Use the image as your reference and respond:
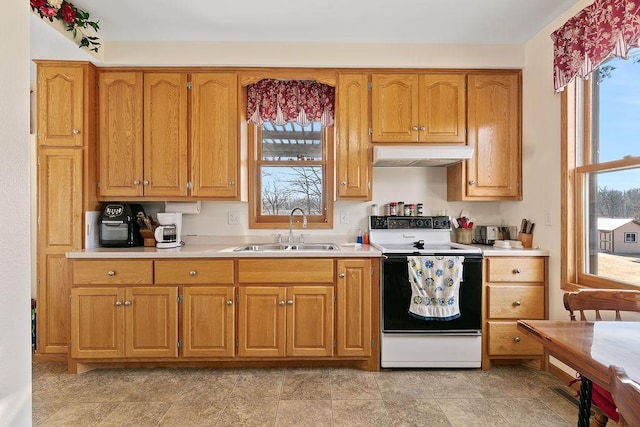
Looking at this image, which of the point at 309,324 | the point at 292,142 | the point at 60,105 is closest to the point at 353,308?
the point at 309,324

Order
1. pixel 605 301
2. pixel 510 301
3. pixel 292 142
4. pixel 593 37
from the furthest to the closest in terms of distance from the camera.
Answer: pixel 292 142, pixel 510 301, pixel 593 37, pixel 605 301

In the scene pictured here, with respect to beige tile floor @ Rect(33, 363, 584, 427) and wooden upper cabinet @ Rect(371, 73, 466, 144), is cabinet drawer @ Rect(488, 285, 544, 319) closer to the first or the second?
beige tile floor @ Rect(33, 363, 584, 427)

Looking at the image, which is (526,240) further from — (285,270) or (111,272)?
(111,272)

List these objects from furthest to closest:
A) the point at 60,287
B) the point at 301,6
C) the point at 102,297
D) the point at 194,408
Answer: the point at 60,287, the point at 102,297, the point at 301,6, the point at 194,408

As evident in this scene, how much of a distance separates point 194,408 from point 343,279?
1.25 metres

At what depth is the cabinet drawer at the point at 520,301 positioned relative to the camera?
8.77 feet

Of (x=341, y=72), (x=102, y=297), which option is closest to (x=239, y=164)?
(x=341, y=72)

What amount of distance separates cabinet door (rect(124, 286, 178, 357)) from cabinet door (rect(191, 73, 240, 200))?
83 centimetres

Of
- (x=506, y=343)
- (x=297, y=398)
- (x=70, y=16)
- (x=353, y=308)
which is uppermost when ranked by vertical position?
(x=70, y=16)

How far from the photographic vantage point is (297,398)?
7.50ft

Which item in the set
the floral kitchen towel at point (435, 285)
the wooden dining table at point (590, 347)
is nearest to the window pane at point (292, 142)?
the floral kitchen towel at point (435, 285)

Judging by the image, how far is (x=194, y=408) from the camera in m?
2.18

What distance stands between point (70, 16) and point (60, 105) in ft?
2.26

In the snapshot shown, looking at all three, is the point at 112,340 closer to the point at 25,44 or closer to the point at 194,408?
the point at 194,408
